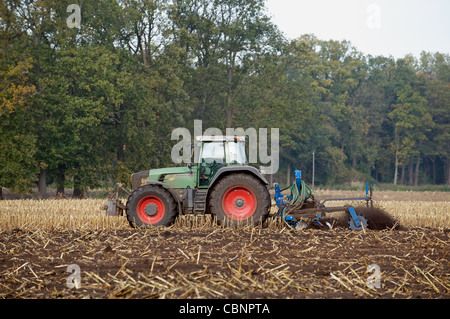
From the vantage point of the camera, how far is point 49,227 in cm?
1299

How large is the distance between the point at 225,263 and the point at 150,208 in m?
4.47

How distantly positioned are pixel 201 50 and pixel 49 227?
27.3m

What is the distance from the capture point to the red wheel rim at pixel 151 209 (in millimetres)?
12367

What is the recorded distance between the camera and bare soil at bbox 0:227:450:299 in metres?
6.71

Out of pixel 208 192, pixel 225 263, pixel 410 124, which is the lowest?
pixel 225 263

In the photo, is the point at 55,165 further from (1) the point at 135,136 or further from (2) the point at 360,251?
(2) the point at 360,251

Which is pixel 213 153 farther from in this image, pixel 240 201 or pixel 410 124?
pixel 410 124

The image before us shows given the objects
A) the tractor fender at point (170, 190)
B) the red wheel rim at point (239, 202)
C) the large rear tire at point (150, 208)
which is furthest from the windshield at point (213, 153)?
the large rear tire at point (150, 208)

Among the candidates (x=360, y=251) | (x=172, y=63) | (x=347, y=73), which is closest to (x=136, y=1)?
(x=172, y=63)

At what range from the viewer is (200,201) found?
12.5 m

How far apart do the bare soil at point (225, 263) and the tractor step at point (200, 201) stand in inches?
21.1

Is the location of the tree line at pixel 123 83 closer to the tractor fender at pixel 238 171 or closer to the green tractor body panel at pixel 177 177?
the green tractor body panel at pixel 177 177

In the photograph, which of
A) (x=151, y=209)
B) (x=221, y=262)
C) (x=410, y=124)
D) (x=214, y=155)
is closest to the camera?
(x=221, y=262)

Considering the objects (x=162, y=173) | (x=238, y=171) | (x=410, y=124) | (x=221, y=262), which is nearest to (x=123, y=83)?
(x=162, y=173)
